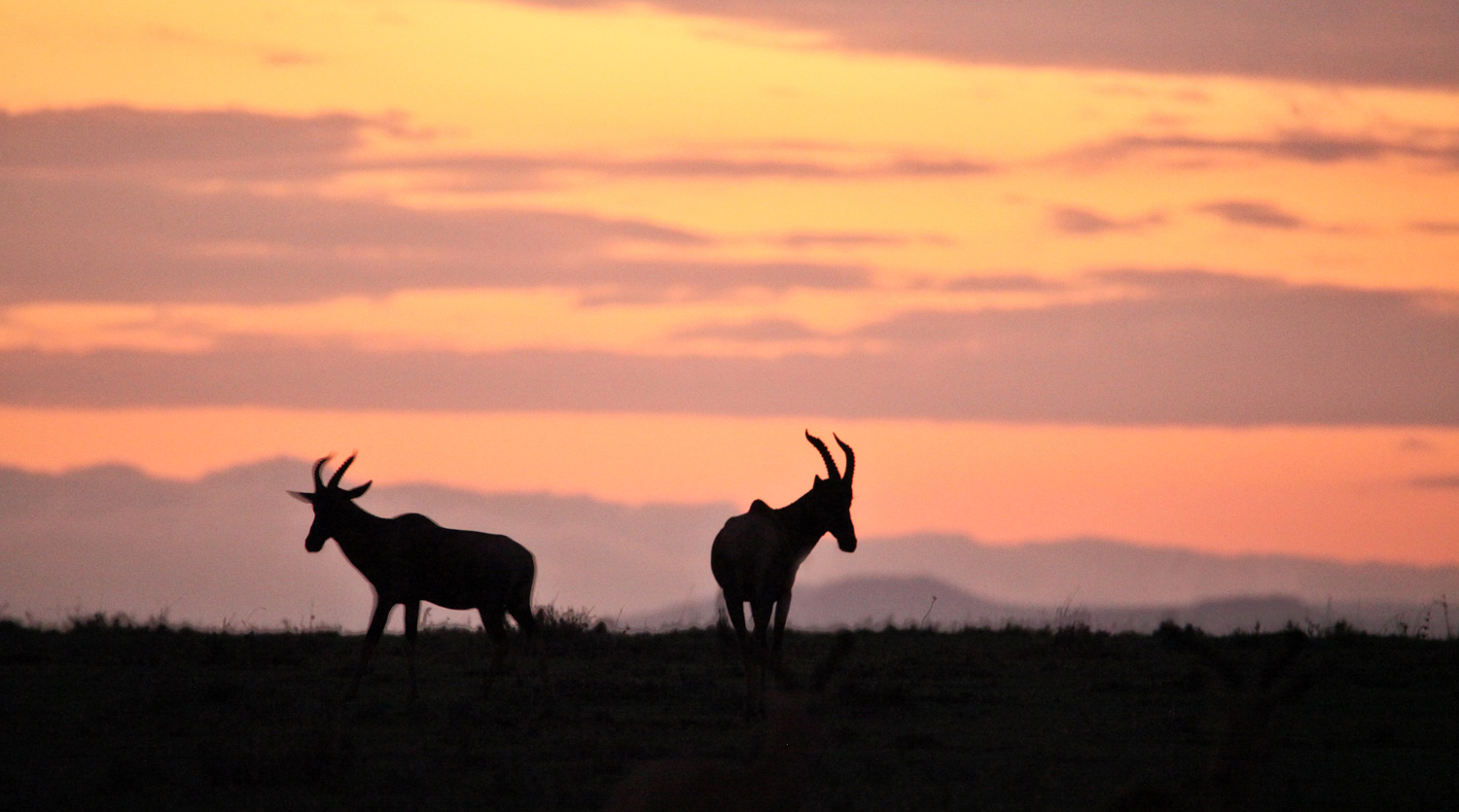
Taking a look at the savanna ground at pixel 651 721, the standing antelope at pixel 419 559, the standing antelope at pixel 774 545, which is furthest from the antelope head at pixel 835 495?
the standing antelope at pixel 419 559

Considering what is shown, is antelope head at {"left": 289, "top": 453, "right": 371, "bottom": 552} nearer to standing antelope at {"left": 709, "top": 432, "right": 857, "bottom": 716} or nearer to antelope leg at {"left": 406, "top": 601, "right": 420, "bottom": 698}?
antelope leg at {"left": 406, "top": 601, "right": 420, "bottom": 698}

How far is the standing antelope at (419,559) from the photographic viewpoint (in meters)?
19.3

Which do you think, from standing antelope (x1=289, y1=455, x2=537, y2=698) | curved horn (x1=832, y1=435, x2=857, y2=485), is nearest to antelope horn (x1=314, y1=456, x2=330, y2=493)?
standing antelope (x1=289, y1=455, x2=537, y2=698)

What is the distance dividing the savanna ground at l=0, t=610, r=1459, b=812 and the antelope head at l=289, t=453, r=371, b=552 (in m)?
1.51

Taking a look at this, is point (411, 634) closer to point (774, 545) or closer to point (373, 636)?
point (373, 636)

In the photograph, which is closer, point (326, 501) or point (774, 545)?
point (774, 545)

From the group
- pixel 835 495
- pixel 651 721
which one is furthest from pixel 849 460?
pixel 651 721

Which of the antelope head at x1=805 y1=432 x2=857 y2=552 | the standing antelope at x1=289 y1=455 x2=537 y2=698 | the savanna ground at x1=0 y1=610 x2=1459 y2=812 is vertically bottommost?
the savanna ground at x1=0 y1=610 x2=1459 y2=812

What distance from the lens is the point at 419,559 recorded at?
1936 cm

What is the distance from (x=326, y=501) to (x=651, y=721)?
220 inches

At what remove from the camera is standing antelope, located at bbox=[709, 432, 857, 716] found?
56.6ft

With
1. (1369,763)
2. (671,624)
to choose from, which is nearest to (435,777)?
(1369,763)

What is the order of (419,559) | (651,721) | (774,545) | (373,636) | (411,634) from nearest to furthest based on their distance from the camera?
(651,721) → (774,545) → (373,636) → (411,634) → (419,559)

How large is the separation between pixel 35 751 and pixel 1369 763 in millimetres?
10728
